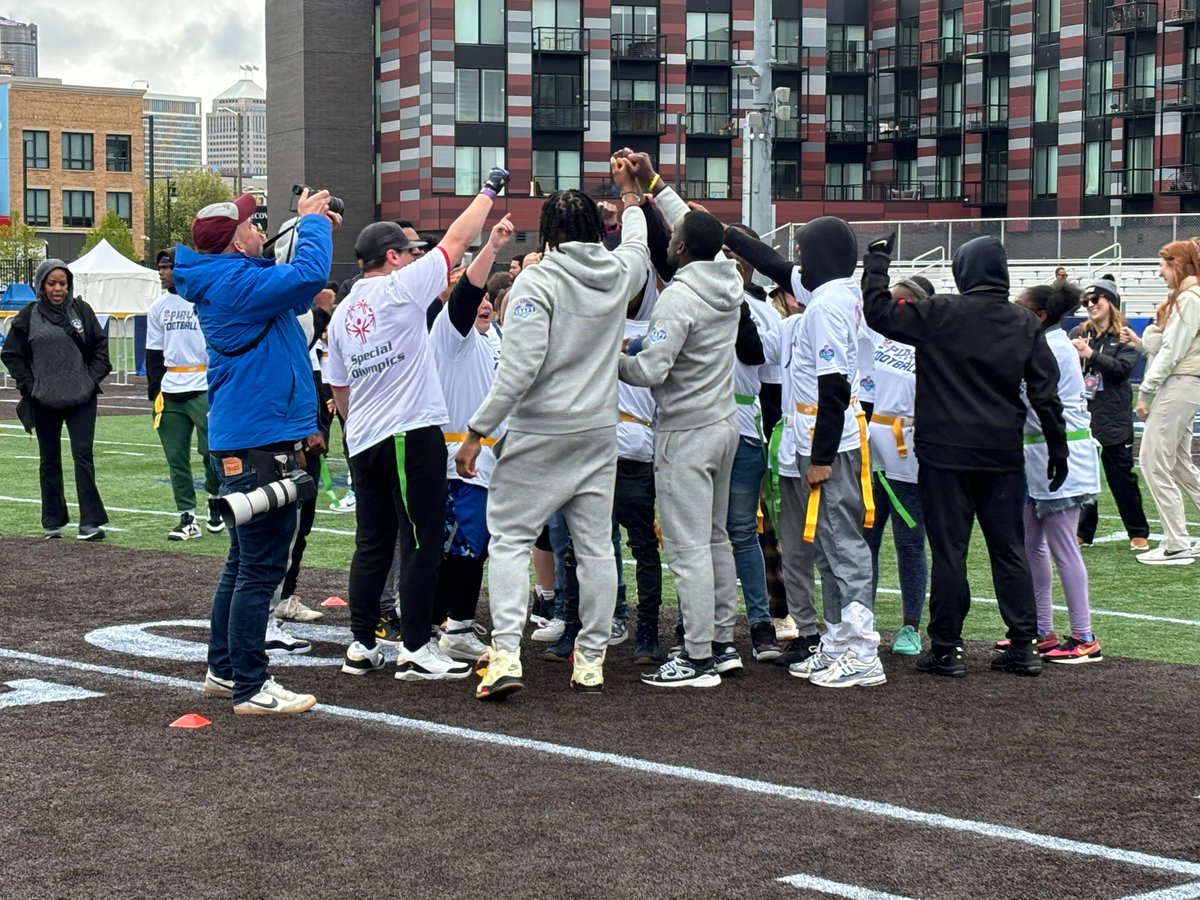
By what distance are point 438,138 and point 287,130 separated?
398 inches

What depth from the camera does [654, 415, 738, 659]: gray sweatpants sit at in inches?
304

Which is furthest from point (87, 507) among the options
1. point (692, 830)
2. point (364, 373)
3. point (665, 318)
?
point (692, 830)

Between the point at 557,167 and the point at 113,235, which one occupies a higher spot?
the point at 557,167

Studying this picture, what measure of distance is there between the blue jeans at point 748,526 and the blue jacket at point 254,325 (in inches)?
93.3

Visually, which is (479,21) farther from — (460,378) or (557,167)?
(460,378)

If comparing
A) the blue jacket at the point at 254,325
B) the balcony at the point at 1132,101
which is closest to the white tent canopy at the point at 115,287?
the balcony at the point at 1132,101

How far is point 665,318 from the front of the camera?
7543 millimetres

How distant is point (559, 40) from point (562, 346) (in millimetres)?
61248

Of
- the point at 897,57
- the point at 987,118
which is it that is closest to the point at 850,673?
the point at 987,118

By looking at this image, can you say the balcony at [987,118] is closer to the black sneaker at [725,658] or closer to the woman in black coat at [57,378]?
the woman in black coat at [57,378]

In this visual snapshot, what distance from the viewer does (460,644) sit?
8.23 meters

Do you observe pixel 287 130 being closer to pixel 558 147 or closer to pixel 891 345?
pixel 558 147

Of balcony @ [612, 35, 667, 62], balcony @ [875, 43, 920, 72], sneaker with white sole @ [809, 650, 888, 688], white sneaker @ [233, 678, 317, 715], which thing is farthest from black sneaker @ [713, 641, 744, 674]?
balcony @ [875, 43, 920, 72]

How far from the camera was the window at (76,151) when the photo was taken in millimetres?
94875
